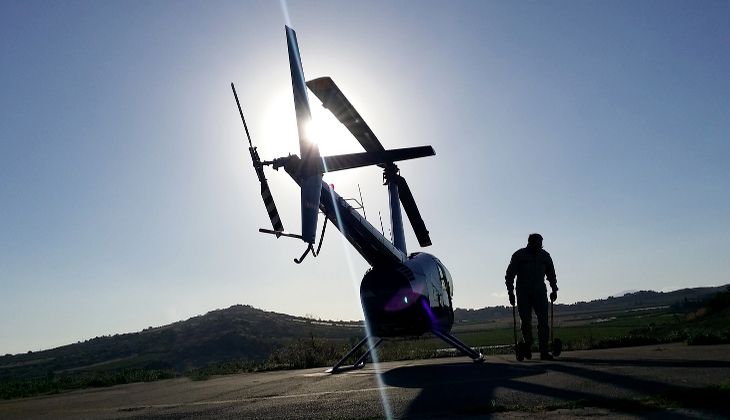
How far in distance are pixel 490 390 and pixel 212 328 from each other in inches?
3880

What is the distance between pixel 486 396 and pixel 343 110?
962 centimetres

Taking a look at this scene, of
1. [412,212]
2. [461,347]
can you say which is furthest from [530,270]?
[412,212]

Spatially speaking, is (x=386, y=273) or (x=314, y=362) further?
(x=314, y=362)

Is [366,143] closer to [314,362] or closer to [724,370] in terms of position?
[314,362]

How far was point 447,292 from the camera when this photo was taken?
16.8 meters

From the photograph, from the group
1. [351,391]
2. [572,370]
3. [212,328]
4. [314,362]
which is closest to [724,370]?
[572,370]

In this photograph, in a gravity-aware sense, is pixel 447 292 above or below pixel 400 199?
below

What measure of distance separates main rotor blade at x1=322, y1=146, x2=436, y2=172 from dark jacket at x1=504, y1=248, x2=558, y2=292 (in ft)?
14.7

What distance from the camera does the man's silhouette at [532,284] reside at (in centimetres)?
1233

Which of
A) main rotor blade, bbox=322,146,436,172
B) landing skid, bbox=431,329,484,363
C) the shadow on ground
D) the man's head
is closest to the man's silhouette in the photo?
the man's head

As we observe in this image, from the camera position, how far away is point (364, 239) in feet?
44.0

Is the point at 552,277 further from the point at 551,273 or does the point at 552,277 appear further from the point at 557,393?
the point at 557,393

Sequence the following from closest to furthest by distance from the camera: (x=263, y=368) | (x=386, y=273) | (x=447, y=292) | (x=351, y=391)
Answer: (x=351, y=391) < (x=386, y=273) < (x=447, y=292) < (x=263, y=368)

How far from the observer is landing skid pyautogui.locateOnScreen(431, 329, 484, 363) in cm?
1352
